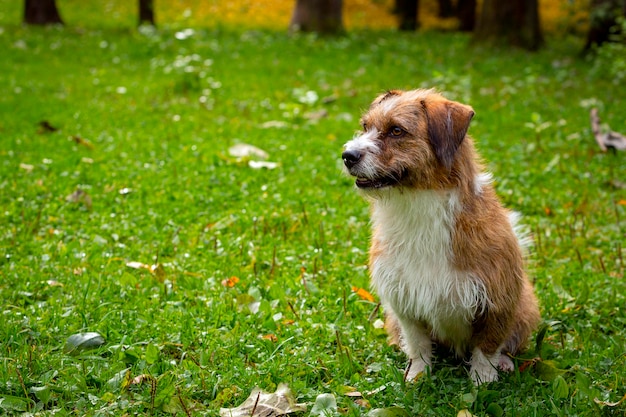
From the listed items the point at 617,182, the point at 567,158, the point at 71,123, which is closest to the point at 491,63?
the point at 567,158

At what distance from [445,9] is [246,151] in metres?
19.5

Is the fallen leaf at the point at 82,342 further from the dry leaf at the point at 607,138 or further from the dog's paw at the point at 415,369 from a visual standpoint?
the dry leaf at the point at 607,138

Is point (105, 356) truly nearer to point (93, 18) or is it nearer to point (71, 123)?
point (71, 123)

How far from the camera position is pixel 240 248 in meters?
5.56

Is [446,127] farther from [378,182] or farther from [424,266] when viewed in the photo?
[424,266]

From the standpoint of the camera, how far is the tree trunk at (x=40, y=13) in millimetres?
18641

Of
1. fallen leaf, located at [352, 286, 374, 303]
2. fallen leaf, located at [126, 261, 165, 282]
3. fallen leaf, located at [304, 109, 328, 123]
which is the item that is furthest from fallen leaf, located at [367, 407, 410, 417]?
fallen leaf, located at [304, 109, 328, 123]

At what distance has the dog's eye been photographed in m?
3.73

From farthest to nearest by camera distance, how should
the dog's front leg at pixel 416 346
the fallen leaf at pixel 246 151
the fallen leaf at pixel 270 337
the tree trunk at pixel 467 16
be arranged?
the tree trunk at pixel 467 16, the fallen leaf at pixel 246 151, the fallen leaf at pixel 270 337, the dog's front leg at pixel 416 346

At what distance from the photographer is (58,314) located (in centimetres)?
427

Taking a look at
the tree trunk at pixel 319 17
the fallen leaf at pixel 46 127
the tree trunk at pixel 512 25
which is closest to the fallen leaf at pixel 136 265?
the fallen leaf at pixel 46 127

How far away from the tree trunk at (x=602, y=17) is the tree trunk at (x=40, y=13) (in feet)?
43.9

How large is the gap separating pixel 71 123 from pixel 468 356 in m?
6.80

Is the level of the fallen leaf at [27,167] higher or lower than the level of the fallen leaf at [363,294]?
lower
